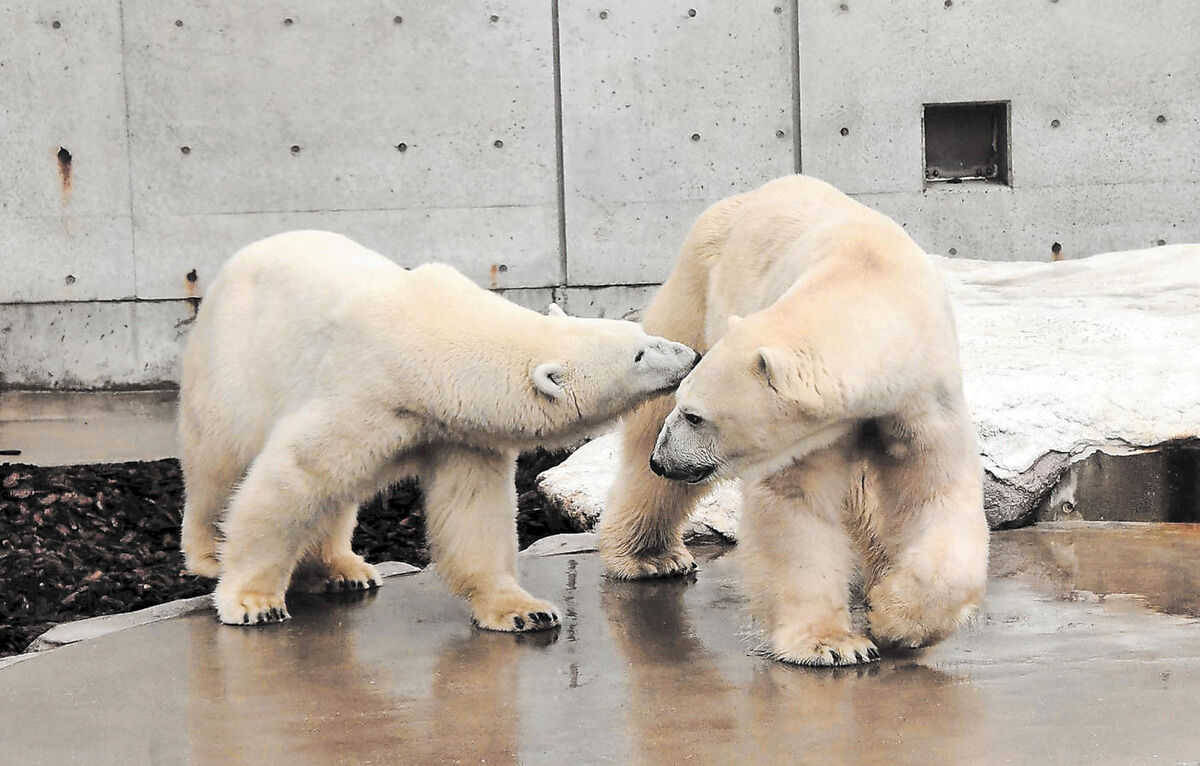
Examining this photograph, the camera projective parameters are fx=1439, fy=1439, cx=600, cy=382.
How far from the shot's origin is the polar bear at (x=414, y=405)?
438 centimetres

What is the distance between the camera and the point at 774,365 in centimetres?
362

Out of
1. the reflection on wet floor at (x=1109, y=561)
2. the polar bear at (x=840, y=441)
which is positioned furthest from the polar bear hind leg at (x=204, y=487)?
the reflection on wet floor at (x=1109, y=561)

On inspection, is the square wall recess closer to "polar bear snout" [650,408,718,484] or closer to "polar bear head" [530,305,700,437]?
"polar bear head" [530,305,700,437]

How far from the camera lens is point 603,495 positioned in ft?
21.2

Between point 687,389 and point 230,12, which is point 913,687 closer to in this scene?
point 687,389

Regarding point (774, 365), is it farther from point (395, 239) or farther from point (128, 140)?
point (128, 140)

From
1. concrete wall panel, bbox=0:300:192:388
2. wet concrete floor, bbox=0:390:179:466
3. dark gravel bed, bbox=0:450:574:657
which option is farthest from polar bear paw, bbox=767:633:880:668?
concrete wall panel, bbox=0:300:192:388

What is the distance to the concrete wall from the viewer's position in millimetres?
10117

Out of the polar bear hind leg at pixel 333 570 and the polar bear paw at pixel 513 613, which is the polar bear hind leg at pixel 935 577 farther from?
the polar bear hind leg at pixel 333 570

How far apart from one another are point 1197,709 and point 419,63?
26.4ft

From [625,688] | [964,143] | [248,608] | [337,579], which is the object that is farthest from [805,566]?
[964,143]

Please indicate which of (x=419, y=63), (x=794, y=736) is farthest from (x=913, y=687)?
(x=419, y=63)

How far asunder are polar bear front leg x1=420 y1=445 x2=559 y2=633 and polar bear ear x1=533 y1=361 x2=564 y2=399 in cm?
40

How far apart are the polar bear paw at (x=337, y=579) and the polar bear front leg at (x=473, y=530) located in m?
0.75
